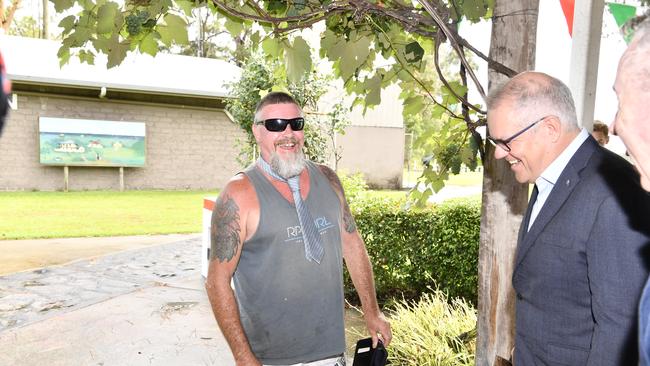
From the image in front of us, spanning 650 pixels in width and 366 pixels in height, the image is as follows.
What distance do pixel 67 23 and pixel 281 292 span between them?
1761mm

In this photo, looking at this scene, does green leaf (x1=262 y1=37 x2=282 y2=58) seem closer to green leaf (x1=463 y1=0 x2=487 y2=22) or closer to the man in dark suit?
green leaf (x1=463 y1=0 x2=487 y2=22)

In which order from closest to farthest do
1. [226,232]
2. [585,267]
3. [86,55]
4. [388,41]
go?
1. [585,267]
2. [226,232]
3. [388,41]
4. [86,55]

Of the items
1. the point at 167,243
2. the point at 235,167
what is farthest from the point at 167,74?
the point at 167,243

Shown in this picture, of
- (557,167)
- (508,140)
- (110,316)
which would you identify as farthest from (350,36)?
(110,316)

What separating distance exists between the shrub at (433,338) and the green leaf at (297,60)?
8.17 ft

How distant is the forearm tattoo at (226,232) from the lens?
103 inches

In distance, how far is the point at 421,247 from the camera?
6320 millimetres

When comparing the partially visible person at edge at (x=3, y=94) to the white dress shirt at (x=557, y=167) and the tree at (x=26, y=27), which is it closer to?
the white dress shirt at (x=557, y=167)

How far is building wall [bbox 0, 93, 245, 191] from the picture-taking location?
58.5ft

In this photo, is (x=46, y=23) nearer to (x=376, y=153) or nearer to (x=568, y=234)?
(x=376, y=153)

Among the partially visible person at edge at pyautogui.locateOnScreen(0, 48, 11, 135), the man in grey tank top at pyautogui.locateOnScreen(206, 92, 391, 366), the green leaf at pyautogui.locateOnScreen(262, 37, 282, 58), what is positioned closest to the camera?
the partially visible person at edge at pyautogui.locateOnScreen(0, 48, 11, 135)

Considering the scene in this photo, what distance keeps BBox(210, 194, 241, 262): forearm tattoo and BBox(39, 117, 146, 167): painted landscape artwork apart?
17771 mm

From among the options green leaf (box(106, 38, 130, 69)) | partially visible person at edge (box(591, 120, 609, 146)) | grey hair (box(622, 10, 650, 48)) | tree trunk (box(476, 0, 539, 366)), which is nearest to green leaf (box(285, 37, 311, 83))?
green leaf (box(106, 38, 130, 69))

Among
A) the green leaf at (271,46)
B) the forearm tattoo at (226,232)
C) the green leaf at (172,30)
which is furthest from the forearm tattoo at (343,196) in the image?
the green leaf at (172,30)
